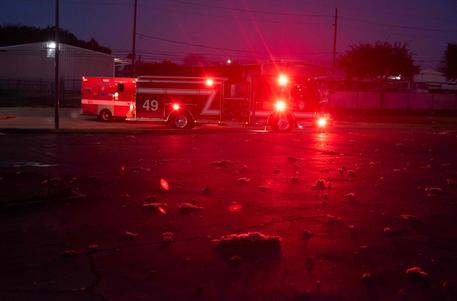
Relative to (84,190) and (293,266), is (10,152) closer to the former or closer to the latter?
(84,190)

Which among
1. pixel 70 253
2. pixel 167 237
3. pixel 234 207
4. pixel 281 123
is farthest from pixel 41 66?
pixel 70 253

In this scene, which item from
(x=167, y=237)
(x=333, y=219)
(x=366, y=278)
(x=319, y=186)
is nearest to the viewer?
(x=366, y=278)

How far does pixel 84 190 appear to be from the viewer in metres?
11.2

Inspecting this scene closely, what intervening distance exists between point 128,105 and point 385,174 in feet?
65.4

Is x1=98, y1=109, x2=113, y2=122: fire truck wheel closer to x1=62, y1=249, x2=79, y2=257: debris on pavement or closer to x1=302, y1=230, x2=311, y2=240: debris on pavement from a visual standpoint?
x1=302, y1=230, x2=311, y2=240: debris on pavement

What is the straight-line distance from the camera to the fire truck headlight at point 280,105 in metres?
29.7

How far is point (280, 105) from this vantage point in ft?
97.9

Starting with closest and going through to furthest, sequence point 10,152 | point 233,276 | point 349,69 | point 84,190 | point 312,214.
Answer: point 233,276
point 312,214
point 84,190
point 10,152
point 349,69

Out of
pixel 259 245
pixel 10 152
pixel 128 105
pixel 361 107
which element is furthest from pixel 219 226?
pixel 361 107

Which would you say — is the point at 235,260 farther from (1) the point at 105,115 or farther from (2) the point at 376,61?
(2) the point at 376,61

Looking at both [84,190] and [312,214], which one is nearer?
[312,214]

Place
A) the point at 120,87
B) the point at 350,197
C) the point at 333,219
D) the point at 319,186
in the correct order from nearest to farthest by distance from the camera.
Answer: the point at 333,219, the point at 350,197, the point at 319,186, the point at 120,87

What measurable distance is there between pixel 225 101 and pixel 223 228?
853 inches

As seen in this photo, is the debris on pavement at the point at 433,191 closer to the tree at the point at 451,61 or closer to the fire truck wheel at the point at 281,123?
the fire truck wheel at the point at 281,123
